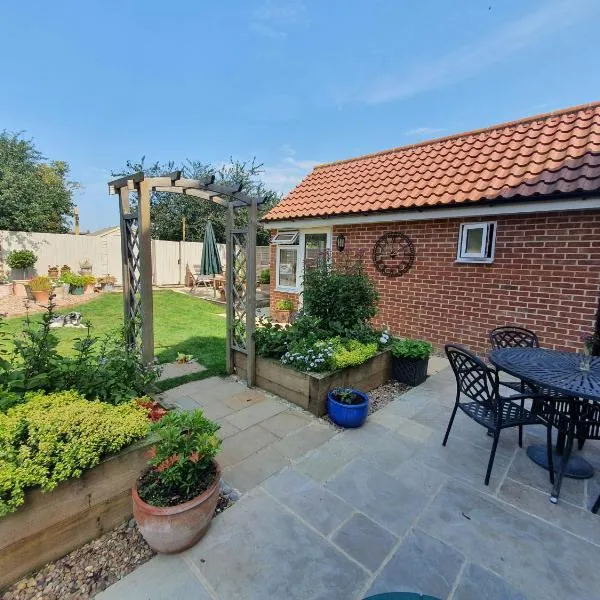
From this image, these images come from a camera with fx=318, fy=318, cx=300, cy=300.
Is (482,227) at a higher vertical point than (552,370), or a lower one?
higher

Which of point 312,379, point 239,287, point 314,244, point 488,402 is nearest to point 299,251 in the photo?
point 314,244

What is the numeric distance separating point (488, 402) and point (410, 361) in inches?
64.4

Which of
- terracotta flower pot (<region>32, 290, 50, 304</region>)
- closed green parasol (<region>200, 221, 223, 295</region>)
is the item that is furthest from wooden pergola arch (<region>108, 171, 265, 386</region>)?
terracotta flower pot (<region>32, 290, 50, 304</region>)

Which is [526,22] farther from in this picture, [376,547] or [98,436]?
[98,436]

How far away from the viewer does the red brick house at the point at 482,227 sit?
4.61 m

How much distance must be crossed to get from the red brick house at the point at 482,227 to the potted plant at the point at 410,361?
1751 millimetres

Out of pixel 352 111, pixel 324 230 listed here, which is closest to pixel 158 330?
pixel 324 230

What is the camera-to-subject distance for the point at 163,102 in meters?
10.3

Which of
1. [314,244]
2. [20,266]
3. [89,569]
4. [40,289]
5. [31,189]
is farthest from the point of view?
[31,189]

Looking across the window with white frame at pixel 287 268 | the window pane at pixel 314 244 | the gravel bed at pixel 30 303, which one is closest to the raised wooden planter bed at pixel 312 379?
the window pane at pixel 314 244

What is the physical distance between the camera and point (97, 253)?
13.0 metres

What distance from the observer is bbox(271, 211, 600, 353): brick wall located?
459 centimetres

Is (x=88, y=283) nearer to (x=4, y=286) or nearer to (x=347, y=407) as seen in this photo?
(x=4, y=286)

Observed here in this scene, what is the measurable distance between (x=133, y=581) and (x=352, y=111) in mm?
11291
